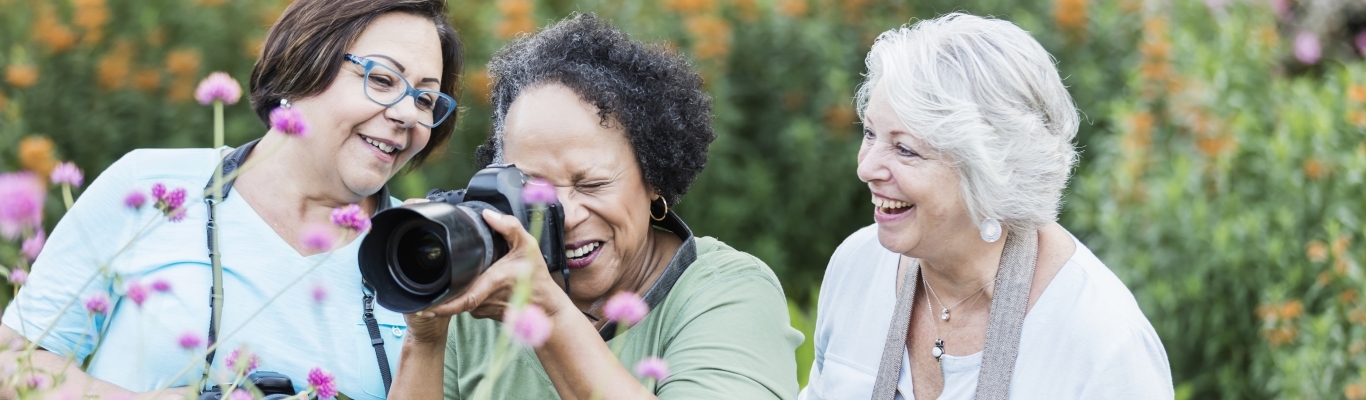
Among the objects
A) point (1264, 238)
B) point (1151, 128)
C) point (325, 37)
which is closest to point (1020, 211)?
point (325, 37)

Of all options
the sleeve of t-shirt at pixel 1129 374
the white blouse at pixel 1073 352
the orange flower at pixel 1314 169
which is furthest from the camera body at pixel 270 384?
the orange flower at pixel 1314 169

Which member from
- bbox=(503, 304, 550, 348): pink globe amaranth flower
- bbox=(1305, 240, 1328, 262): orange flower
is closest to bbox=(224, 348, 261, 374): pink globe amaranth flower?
bbox=(503, 304, 550, 348): pink globe amaranth flower

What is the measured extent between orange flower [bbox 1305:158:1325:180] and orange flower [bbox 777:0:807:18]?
1.92m

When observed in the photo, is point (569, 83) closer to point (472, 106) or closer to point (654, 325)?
point (654, 325)

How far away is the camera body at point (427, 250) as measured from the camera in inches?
62.9

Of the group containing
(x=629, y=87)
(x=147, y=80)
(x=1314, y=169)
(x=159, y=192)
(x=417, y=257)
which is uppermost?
(x=159, y=192)

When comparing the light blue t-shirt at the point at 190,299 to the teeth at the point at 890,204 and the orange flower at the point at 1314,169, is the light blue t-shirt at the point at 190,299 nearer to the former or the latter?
the teeth at the point at 890,204

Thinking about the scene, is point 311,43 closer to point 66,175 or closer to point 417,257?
point 417,257

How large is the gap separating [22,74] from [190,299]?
2250 millimetres

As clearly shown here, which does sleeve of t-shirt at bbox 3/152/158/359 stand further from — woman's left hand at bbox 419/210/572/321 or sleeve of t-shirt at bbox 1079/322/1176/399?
sleeve of t-shirt at bbox 1079/322/1176/399

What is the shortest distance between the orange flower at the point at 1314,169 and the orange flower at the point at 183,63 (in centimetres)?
369

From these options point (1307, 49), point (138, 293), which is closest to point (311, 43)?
point (138, 293)

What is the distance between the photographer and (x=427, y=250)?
1681mm

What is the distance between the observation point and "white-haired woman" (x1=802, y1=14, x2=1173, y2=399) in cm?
191
